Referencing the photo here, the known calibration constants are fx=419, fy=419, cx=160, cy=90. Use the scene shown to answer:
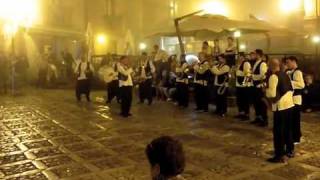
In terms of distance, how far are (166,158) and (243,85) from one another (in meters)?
8.28

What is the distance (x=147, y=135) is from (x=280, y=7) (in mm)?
18886

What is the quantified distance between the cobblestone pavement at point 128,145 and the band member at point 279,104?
32 cm

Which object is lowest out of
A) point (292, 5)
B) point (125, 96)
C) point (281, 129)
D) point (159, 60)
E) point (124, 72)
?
point (281, 129)

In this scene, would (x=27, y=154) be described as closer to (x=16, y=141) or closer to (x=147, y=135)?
(x=16, y=141)

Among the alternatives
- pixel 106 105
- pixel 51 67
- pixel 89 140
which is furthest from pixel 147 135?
pixel 51 67

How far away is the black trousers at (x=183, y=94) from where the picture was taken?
1316cm

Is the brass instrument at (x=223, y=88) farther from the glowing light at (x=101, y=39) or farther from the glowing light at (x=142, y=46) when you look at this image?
the glowing light at (x=142, y=46)

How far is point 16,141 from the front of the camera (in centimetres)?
859

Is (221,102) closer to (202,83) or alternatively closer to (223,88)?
(223,88)

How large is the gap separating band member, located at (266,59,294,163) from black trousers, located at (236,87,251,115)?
12.7ft

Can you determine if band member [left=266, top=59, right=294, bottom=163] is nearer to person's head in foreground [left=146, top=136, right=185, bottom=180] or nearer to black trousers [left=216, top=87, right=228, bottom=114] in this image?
person's head in foreground [left=146, top=136, right=185, bottom=180]

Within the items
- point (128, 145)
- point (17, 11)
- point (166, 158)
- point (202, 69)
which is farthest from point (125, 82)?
point (17, 11)

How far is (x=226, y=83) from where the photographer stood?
11.5m

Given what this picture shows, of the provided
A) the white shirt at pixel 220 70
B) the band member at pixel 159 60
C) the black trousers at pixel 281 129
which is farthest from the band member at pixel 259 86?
the band member at pixel 159 60
